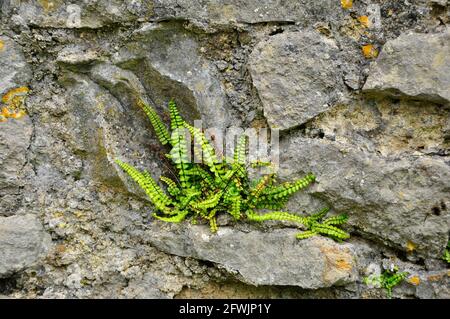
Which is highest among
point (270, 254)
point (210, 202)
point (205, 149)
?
point (205, 149)

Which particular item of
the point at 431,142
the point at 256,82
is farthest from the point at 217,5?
the point at 431,142

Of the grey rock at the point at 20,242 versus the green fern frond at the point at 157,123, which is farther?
the green fern frond at the point at 157,123

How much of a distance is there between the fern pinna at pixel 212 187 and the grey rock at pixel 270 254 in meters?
0.11

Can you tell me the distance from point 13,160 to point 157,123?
1.31 metres

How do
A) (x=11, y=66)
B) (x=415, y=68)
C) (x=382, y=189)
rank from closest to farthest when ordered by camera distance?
(x=415, y=68) → (x=382, y=189) → (x=11, y=66)

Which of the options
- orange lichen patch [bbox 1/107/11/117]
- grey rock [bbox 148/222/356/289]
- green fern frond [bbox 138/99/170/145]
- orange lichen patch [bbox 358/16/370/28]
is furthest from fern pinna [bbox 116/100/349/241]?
orange lichen patch [bbox 358/16/370/28]

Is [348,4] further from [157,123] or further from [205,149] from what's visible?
[157,123]

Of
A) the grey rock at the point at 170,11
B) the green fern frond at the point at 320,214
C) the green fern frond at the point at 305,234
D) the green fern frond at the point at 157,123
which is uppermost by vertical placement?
the grey rock at the point at 170,11

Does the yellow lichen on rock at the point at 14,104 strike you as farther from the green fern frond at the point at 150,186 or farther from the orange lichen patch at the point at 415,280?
the orange lichen patch at the point at 415,280

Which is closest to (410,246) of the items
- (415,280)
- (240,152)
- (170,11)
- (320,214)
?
(415,280)

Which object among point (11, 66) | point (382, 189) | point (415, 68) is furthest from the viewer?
Result: point (11, 66)

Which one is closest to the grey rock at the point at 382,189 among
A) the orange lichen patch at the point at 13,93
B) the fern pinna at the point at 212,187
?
the fern pinna at the point at 212,187

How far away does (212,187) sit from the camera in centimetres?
421

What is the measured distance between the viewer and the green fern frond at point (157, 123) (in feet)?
13.7
